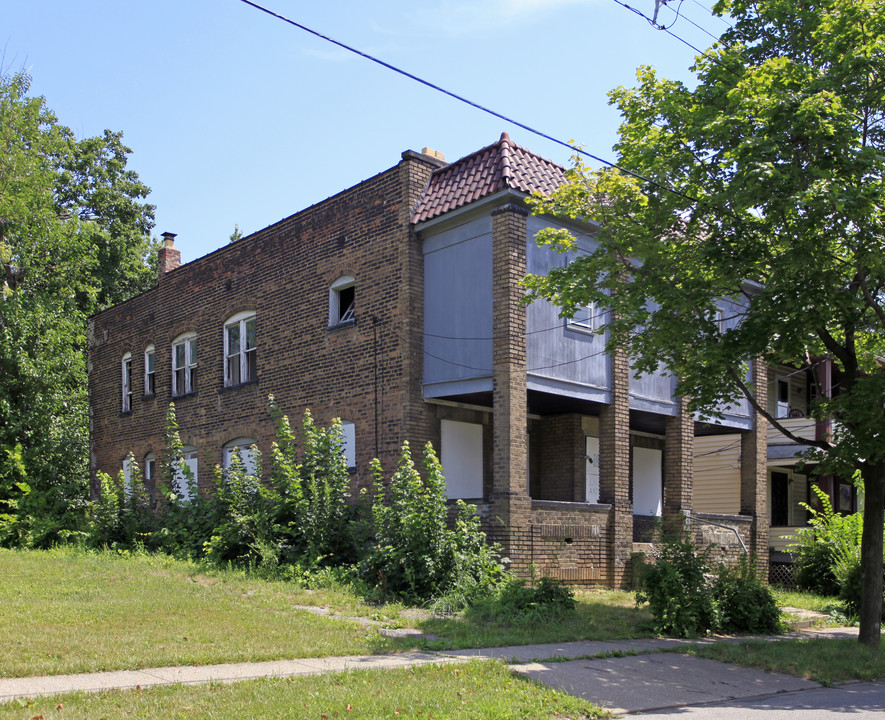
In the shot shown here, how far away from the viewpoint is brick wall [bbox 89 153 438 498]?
17.3 metres

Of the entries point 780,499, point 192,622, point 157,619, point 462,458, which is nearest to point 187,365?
point 462,458

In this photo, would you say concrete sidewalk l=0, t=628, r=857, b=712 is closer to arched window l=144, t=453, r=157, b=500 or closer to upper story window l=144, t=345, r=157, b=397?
arched window l=144, t=453, r=157, b=500

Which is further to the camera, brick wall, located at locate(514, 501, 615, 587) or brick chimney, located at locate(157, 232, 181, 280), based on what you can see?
brick chimney, located at locate(157, 232, 181, 280)

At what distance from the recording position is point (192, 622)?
34.9ft

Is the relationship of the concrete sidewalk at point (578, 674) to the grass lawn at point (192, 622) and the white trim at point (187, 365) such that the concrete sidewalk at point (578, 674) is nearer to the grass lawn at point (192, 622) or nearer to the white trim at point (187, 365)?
the grass lawn at point (192, 622)

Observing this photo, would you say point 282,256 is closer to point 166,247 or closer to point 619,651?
point 166,247

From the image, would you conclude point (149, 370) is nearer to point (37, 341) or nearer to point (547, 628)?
point (37, 341)

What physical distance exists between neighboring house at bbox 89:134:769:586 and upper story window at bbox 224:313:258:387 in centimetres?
4

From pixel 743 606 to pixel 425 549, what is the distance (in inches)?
187

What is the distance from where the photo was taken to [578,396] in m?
17.0

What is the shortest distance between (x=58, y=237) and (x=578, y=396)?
1714cm

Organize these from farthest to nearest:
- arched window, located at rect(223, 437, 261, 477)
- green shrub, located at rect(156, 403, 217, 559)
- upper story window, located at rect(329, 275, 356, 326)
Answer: arched window, located at rect(223, 437, 261, 477)
upper story window, located at rect(329, 275, 356, 326)
green shrub, located at rect(156, 403, 217, 559)

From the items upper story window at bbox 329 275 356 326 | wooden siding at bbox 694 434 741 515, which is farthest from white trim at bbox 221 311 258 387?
wooden siding at bbox 694 434 741 515

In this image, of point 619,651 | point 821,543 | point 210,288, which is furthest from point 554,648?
point 210,288
